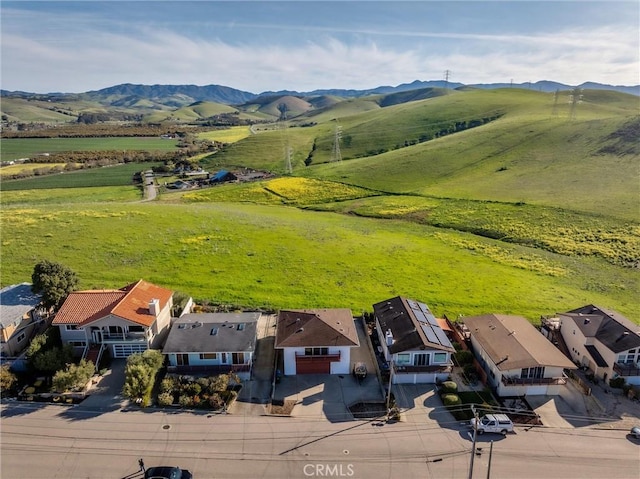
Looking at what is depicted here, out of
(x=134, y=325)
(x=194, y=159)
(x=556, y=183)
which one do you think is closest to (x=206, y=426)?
(x=134, y=325)

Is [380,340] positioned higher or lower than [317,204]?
lower

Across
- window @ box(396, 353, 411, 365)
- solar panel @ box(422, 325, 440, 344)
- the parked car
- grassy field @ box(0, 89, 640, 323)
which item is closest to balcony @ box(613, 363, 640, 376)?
grassy field @ box(0, 89, 640, 323)

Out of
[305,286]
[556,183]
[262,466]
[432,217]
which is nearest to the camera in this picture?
[262,466]

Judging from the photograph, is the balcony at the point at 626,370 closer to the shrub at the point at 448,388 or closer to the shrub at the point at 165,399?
the shrub at the point at 448,388

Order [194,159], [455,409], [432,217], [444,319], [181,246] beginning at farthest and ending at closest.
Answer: [194,159] → [432,217] → [181,246] → [444,319] → [455,409]

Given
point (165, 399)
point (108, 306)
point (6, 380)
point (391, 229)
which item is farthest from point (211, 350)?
point (391, 229)

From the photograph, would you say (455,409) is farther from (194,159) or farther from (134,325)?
(194,159)

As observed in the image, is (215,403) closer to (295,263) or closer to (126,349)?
(126,349)
